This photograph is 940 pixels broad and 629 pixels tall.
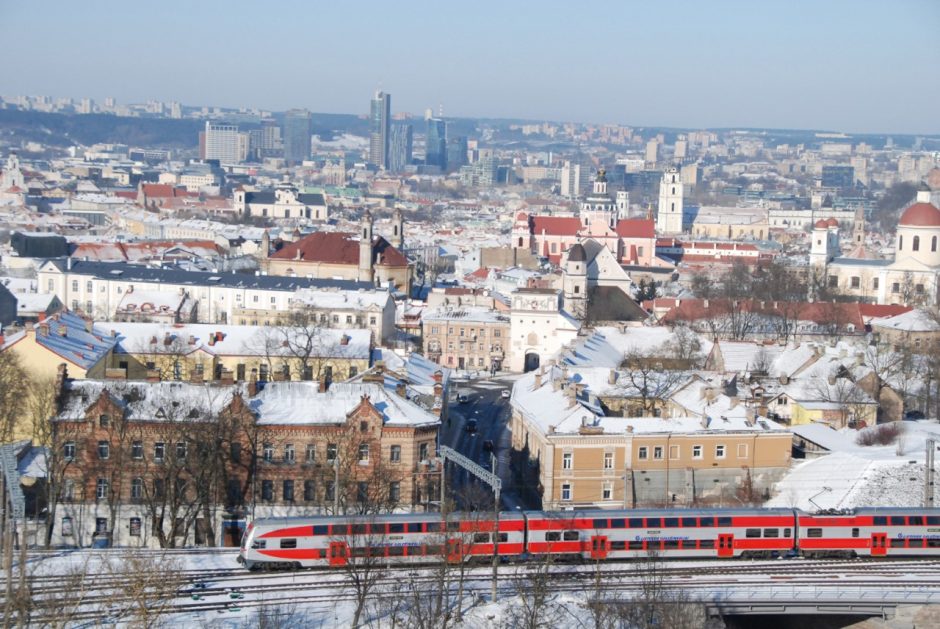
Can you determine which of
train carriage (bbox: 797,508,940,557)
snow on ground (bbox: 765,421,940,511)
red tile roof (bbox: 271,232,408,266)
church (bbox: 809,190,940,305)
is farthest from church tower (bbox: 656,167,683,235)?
train carriage (bbox: 797,508,940,557)

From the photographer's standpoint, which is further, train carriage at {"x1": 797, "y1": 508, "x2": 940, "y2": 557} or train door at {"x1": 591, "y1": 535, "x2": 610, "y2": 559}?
train carriage at {"x1": 797, "y1": 508, "x2": 940, "y2": 557}

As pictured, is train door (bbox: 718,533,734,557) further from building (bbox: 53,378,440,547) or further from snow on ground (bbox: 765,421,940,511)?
building (bbox: 53,378,440,547)

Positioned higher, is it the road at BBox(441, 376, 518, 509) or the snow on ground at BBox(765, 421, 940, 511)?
the snow on ground at BBox(765, 421, 940, 511)

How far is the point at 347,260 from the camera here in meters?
55.4

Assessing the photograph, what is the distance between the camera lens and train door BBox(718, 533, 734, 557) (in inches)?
849

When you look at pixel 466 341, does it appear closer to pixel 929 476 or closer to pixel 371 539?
pixel 929 476

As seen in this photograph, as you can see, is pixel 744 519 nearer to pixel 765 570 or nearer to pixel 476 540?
pixel 765 570

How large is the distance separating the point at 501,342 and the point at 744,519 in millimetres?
22870

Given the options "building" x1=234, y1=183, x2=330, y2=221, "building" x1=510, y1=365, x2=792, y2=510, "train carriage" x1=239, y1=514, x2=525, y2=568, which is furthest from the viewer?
"building" x1=234, y1=183, x2=330, y2=221

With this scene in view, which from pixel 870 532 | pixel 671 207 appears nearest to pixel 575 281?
pixel 870 532

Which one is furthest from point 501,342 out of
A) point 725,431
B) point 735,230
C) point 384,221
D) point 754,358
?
point 384,221

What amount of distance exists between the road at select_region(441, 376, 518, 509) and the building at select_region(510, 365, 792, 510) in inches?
47.6

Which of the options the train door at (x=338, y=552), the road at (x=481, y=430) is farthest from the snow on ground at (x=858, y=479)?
the train door at (x=338, y=552)

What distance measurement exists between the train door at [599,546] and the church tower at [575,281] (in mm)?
27797
